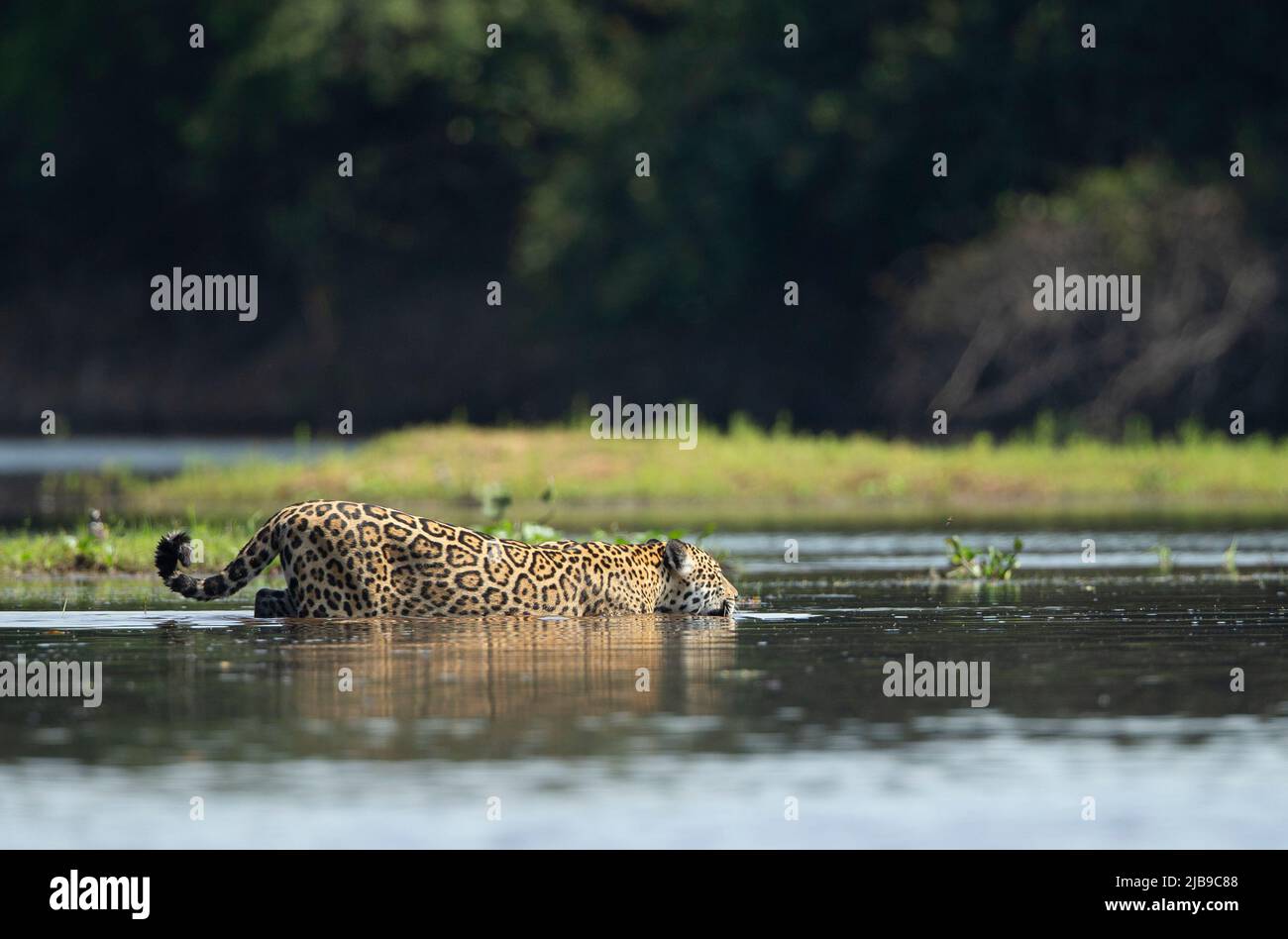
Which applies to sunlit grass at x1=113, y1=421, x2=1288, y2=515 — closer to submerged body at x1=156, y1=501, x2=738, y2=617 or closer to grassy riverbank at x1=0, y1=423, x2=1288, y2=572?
grassy riverbank at x1=0, y1=423, x2=1288, y2=572

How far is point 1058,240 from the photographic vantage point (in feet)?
147

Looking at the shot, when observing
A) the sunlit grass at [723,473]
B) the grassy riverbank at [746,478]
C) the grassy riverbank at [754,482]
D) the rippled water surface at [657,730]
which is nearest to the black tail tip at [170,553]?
the rippled water surface at [657,730]

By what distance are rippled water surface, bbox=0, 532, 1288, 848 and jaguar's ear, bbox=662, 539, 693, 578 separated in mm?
320

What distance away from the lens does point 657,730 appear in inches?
445

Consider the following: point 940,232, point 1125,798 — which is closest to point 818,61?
point 940,232

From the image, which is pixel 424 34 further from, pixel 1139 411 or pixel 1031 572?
pixel 1031 572

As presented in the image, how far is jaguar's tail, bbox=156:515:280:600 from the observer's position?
15.6m

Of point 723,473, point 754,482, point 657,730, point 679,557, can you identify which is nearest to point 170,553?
point 679,557

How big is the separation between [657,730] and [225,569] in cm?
527

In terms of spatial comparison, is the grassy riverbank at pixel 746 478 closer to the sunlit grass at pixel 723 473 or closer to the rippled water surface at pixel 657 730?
the sunlit grass at pixel 723 473

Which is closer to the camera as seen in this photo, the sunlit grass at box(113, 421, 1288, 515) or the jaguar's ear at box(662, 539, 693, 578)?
the jaguar's ear at box(662, 539, 693, 578)

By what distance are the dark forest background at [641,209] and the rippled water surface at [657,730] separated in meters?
27.4

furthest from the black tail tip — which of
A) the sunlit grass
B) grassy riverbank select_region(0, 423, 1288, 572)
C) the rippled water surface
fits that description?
the sunlit grass

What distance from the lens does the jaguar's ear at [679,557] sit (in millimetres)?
16469
